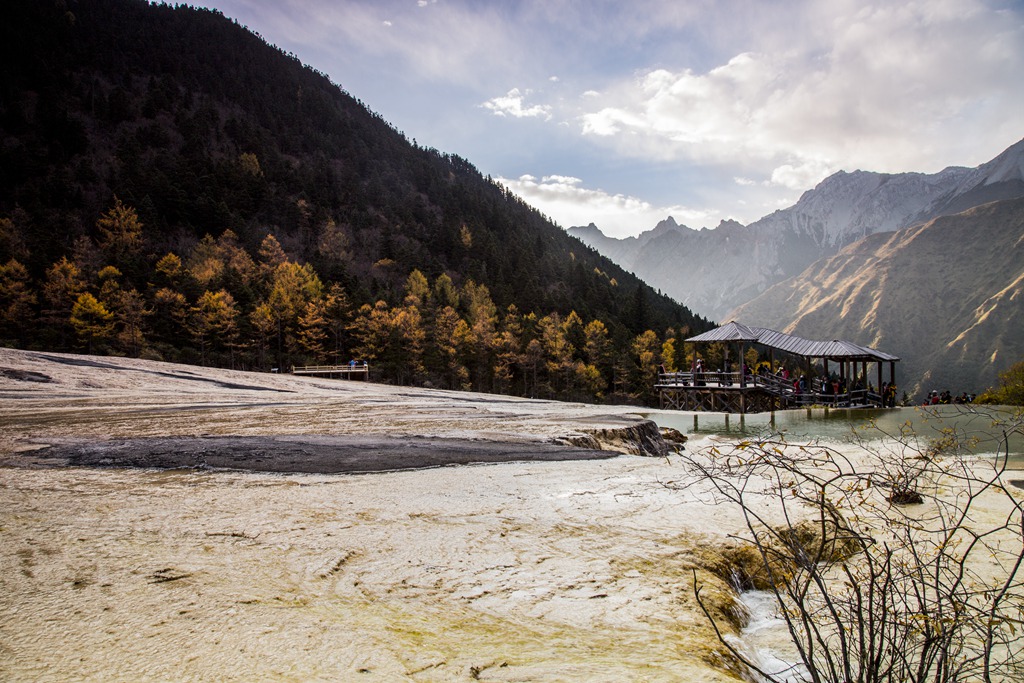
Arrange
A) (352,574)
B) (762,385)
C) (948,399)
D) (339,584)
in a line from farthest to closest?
(762,385), (948,399), (352,574), (339,584)

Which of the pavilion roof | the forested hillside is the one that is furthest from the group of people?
the forested hillside

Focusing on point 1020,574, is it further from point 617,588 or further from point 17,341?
point 17,341

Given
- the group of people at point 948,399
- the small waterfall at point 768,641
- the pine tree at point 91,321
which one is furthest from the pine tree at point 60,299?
the group of people at point 948,399

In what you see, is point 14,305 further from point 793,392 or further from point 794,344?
point 794,344

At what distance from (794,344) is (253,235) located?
87663 mm

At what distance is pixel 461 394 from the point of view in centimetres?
2291

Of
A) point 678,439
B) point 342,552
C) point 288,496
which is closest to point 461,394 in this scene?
point 678,439

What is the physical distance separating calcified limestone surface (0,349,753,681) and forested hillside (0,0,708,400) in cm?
4834

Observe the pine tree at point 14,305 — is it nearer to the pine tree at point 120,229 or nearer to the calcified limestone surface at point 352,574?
the pine tree at point 120,229

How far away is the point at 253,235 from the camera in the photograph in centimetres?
9338

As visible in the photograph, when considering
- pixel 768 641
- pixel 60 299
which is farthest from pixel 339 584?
pixel 60 299

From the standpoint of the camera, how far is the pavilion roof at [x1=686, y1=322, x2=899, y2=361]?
3462 cm

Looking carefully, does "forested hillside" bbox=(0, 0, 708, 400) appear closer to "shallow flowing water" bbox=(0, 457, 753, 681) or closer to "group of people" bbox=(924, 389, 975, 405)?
"group of people" bbox=(924, 389, 975, 405)

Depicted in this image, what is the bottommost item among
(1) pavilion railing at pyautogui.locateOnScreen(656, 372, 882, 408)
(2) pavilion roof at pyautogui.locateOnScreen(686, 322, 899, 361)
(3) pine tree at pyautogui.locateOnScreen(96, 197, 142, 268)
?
(1) pavilion railing at pyautogui.locateOnScreen(656, 372, 882, 408)
